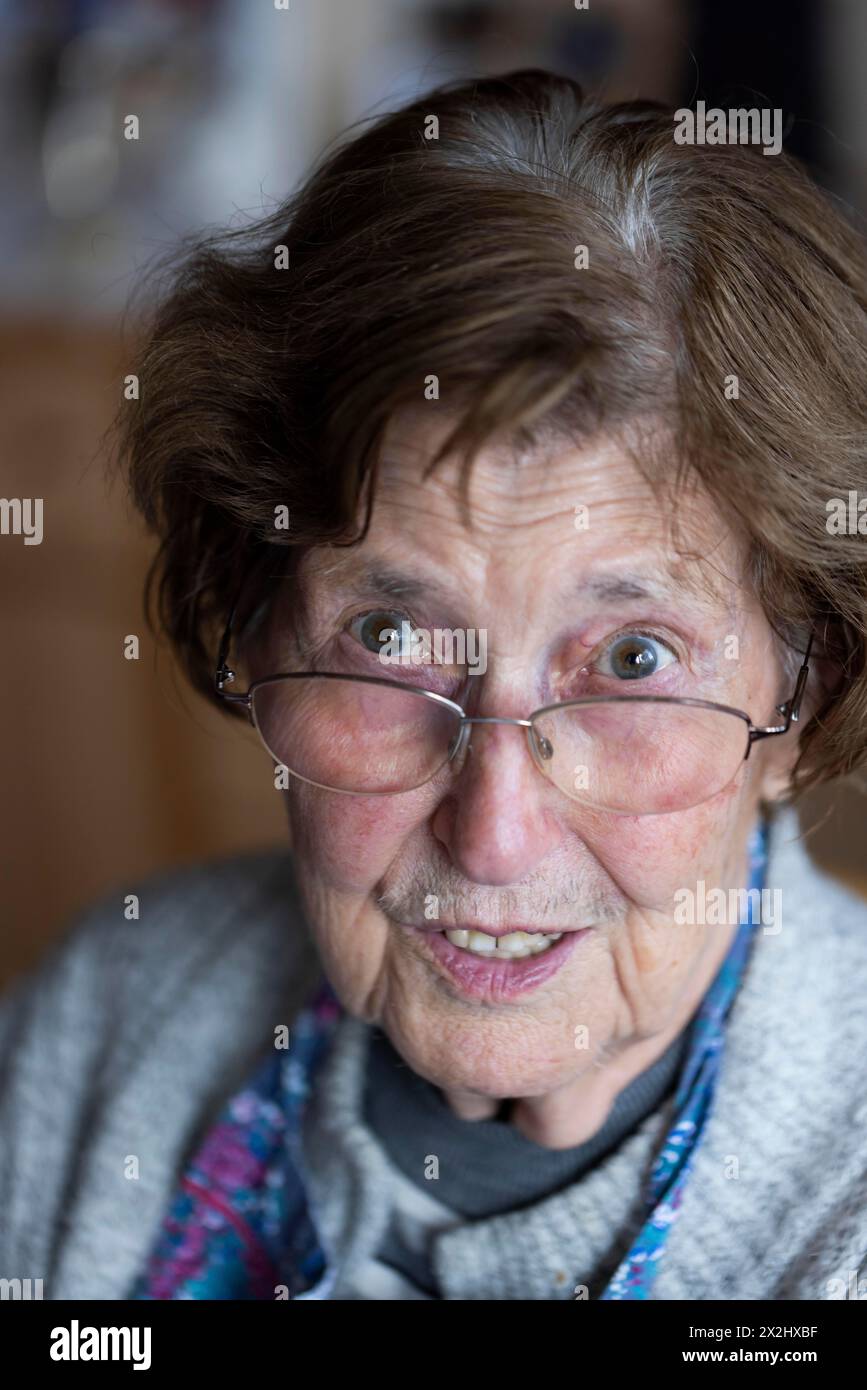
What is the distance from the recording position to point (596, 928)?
→ 1.00 m

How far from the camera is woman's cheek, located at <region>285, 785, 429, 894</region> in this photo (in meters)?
0.99

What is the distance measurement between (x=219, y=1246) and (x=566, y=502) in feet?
2.51

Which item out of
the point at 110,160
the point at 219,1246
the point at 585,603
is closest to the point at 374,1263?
the point at 219,1246

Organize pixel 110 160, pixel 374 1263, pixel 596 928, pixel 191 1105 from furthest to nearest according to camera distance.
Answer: pixel 110 160, pixel 191 1105, pixel 374 1263, pixel 596 928

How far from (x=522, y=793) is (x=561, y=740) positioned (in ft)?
0.15

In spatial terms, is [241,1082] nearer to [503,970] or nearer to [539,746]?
[503,970]

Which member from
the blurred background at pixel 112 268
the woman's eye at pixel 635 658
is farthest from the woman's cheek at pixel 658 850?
the blurred background at pixel 112 268

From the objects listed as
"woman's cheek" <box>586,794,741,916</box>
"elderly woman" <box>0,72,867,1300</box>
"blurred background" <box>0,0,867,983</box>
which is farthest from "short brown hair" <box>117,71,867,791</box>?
"blurred background" <box>0,0,867,983</box>

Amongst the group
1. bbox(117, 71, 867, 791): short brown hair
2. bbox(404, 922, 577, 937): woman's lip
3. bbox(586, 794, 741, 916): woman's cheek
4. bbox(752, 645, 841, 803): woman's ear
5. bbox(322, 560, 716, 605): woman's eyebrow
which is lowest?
bbox(404, 922, 577, 937): woman's lip

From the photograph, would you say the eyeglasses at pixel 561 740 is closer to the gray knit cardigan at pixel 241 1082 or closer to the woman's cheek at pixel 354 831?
the woman's cheek at pixel 354 831

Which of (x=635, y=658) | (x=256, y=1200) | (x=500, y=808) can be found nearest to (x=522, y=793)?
(x=500, y=808)

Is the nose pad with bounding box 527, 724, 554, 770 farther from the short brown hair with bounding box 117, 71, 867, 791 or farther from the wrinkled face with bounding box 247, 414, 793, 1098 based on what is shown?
the short brown hair with bounding box 117, 71, 867, 791

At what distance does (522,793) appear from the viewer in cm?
93
